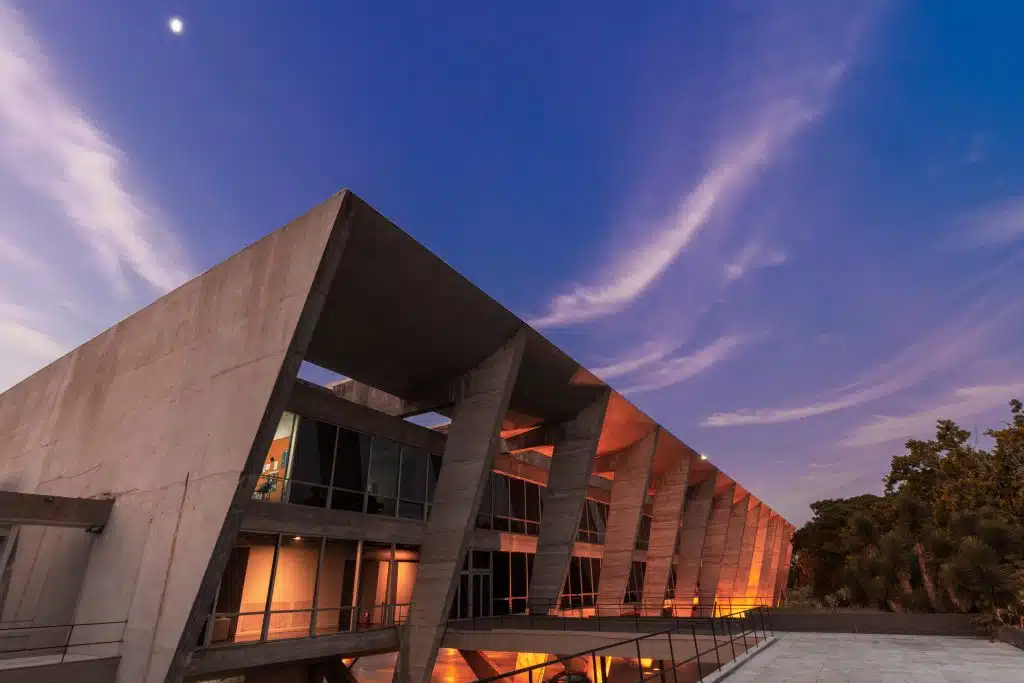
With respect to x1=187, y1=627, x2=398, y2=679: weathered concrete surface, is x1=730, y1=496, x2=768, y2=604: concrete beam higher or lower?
higher

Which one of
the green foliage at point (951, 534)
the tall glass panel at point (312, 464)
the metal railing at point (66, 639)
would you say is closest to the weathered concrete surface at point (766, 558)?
the green foliage at point (951, 534)

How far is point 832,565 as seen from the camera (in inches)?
2702

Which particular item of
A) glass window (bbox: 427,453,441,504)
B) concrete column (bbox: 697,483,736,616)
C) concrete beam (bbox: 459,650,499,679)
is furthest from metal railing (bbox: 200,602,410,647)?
concrete column (bbox: 697,483,736,616)

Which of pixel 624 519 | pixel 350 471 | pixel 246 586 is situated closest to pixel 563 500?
pixel 624 519

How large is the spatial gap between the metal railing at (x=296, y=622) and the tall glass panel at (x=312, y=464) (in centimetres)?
331

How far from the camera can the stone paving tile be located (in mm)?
11594

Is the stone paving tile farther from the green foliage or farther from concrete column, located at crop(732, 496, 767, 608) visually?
concrete column, located at crop(732, 496, 767, 608)

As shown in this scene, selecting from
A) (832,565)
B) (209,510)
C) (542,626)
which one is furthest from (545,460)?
(832,565)

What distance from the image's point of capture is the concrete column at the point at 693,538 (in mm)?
43562

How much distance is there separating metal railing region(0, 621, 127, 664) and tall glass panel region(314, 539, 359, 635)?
216 inches

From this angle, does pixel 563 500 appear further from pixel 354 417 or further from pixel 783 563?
pixel 783 563

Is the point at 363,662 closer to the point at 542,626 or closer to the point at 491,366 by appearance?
the point at 542,626

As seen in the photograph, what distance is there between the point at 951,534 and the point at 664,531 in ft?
49.6

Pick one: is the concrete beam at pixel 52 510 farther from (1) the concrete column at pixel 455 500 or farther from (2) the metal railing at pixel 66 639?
(1) the concrete column at pixel 455 500
